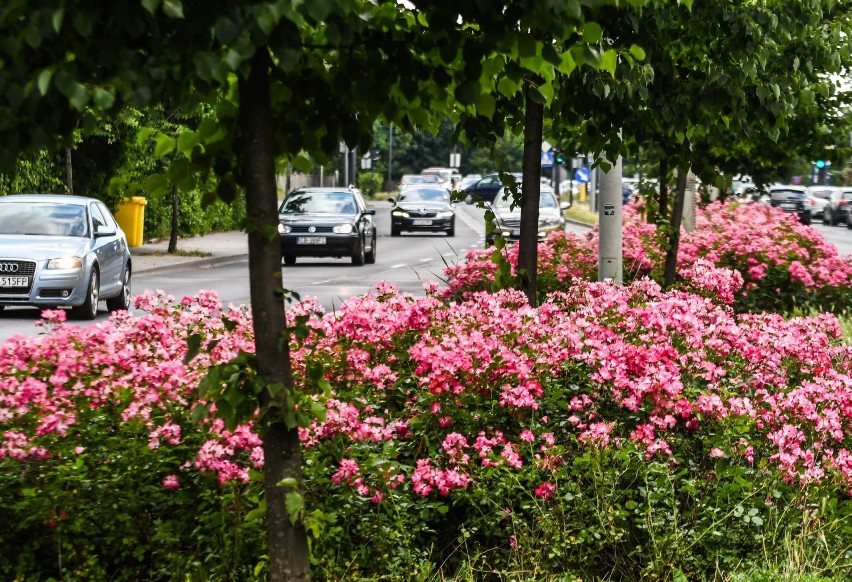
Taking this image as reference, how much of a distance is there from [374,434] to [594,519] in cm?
89

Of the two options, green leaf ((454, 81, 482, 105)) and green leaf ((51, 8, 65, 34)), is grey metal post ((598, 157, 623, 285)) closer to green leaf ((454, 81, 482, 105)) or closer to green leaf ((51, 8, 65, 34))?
green leaf ((454, 81, 482, 105))

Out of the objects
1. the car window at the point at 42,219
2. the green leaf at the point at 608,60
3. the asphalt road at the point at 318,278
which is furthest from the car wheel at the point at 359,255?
the green leaf at the point at 608,60

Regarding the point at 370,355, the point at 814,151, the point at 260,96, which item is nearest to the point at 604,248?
the point at 814,151

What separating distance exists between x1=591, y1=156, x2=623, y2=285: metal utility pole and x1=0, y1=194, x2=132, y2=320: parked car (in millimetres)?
6970

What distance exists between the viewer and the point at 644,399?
6.18m

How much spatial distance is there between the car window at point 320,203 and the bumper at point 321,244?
85cm

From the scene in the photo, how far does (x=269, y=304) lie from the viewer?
4.18 metres

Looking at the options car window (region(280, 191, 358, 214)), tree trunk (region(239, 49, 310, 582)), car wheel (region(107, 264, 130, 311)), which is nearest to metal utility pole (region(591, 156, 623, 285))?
car wheel (region(107, 264, 130, 311))

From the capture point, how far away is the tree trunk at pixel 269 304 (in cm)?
→ 409

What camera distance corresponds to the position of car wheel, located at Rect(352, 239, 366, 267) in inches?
1210

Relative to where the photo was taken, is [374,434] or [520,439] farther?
[520,439]

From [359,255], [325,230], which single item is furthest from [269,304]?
[359,255]

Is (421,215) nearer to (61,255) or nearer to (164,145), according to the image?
(61,255)

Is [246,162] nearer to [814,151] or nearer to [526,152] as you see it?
[526,152]
